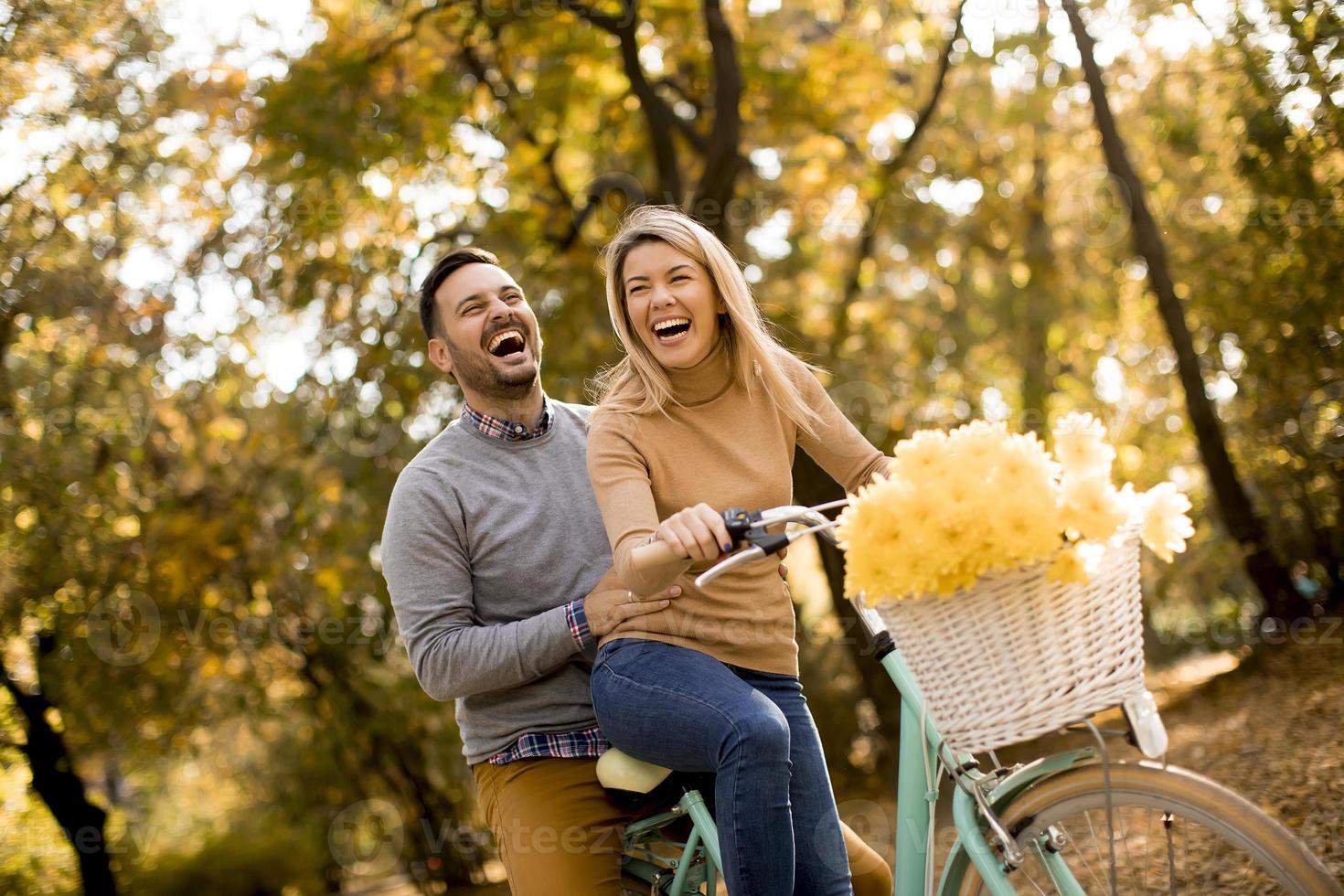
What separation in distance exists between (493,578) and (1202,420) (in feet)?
19.7

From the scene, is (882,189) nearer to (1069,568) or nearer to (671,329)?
(671,329)

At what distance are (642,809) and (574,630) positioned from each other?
0.49 m

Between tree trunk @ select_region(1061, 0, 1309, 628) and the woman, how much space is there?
18.5ft

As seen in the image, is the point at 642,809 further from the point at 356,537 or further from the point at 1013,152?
the point at 1013,152

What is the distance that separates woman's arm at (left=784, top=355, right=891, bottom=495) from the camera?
2695 mm

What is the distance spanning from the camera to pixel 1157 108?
9.16 meters

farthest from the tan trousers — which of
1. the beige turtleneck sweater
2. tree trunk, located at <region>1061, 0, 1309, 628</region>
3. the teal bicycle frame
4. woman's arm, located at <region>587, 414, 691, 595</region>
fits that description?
tree trunk, located at <region>1061, 0, 1309, 628</region>

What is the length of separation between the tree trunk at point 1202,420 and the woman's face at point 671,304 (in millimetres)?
5843

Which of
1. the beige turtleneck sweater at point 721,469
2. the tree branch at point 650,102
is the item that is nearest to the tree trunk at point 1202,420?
the tree branch at point 650,102

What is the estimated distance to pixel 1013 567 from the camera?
69.8 inches

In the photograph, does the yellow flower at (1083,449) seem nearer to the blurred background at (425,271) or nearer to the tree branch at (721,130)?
the blurred background at (425,271)

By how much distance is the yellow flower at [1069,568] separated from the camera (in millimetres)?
1766

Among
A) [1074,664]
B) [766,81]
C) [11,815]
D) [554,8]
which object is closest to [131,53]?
[554,8]

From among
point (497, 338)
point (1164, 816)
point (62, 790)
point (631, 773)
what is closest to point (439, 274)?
point (497, 338)
